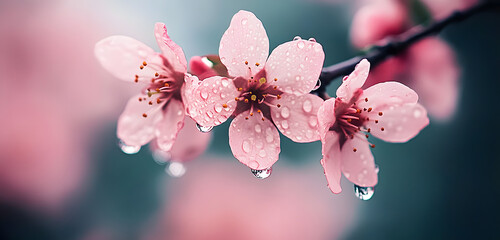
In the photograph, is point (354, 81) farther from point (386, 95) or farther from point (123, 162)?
point (123, 162)

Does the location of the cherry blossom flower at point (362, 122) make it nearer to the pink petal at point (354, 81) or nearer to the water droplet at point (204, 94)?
the pink petal at point (354, 81)

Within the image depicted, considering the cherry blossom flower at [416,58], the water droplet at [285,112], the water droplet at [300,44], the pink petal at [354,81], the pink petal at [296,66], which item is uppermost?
the water droplet at [300,44]

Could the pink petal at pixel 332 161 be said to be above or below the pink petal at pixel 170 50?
below

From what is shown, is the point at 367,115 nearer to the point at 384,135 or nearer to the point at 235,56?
the point at 384,135

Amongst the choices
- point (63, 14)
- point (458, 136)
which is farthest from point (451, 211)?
point (63, 14)

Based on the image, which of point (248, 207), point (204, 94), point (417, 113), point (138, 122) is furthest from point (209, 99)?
point (248, 207)

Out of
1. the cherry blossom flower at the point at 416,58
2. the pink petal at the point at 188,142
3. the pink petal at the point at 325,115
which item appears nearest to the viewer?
the pink petal at the point at 325,115

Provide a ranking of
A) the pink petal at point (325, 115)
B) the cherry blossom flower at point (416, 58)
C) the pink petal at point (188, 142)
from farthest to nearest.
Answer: the cherry blossom flower at point (416, 58) → the pink petal at point (188, 142) → the pink petal at point (325, 115)

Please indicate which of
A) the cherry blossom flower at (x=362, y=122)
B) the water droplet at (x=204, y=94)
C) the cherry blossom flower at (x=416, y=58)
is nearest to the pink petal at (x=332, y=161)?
the cherry blossom flower at (x=362, y=122)
